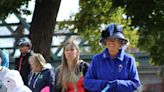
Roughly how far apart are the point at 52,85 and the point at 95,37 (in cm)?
1646

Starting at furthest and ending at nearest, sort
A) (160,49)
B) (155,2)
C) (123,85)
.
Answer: (160,49) → (155,2) → (123,85)

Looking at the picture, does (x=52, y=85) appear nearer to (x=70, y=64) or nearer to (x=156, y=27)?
(x=70, y=64)

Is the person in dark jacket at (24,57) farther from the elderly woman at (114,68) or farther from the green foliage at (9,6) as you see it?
the green foliage at (9,6)

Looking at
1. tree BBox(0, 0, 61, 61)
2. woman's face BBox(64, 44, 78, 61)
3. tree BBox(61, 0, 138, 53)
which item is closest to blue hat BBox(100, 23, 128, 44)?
woman's face BBox(64, 44, 78, 61)

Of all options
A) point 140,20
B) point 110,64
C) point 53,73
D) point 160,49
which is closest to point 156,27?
point 140,20

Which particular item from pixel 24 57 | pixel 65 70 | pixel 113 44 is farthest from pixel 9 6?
pixel 113 44

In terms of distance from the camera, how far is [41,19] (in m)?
16.2

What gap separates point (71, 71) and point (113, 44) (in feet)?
4.33

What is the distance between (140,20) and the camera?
17375 millimetres

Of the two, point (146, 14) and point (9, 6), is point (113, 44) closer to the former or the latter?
point (9, 6)

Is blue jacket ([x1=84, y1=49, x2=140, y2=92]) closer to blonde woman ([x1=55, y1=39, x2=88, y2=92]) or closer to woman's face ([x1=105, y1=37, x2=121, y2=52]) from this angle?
woman's face ([x1=105, y1=37, x2=121, y2=52])

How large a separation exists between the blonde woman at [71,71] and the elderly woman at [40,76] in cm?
43

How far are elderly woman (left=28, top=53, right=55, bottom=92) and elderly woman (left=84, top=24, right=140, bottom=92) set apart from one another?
1.62 m

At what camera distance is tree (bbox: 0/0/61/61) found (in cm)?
1580
